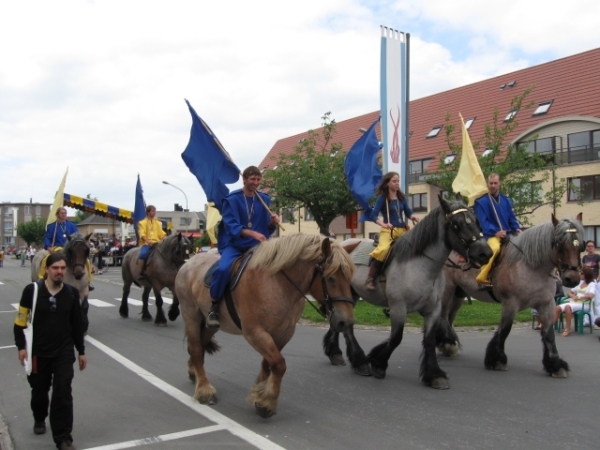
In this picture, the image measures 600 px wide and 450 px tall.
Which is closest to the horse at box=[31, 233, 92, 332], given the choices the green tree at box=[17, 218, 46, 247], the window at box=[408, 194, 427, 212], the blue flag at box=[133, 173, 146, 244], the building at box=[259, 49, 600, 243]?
the blue flag at box=[133, 173, 146, 244]

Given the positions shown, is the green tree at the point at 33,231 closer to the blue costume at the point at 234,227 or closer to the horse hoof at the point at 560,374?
the blue costume at the point at 234,227

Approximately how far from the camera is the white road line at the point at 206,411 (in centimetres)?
526

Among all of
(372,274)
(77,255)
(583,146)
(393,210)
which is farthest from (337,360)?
(583,146)

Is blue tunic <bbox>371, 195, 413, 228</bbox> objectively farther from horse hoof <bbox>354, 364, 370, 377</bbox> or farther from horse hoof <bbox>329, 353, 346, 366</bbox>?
horse hoof <bbox>329, 353, 346, 366</bbox>

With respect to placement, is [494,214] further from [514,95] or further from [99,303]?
[514,95]

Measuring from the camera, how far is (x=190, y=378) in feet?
24.9

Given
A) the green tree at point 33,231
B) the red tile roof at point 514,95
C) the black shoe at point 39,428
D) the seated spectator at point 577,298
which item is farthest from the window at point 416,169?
the green tree at point 33,231

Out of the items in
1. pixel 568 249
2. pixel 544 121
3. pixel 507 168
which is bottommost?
pixel 568 249

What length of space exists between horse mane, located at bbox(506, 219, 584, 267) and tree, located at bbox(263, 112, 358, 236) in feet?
49.4

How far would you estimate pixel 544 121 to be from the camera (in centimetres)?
3675

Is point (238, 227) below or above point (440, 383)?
above

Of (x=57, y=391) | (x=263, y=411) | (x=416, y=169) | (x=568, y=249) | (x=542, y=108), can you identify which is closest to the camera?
(x=57, y=391)

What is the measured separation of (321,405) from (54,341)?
2.84 metres

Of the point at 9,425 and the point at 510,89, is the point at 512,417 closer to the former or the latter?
the point at 9,425
